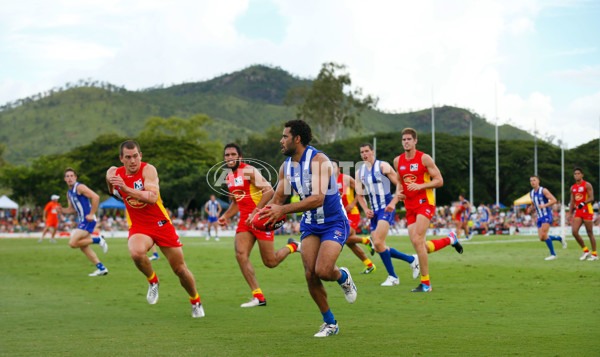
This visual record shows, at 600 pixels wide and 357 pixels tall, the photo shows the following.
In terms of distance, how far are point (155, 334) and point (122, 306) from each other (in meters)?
3.40

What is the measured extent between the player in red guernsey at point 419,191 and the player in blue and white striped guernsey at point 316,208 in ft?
15.5

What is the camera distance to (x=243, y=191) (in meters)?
12.5

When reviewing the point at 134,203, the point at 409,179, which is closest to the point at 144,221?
the point at 134,203

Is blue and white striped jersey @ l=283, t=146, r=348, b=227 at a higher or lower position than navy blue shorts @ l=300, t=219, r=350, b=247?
higher

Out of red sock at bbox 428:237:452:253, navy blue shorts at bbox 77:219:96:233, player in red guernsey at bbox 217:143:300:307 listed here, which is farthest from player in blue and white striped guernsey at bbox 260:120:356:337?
navy blue shorts at bbox 77:219:96:233

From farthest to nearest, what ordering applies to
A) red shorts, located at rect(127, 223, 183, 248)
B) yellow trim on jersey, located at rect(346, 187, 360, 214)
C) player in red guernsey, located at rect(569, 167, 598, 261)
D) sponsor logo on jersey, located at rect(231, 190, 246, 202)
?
player in red guernsey, located at rect(569, 167, 598, 261) < yellow trim on jersey, located at rect(346, 187, 360, 214) < sponsor logo on jersey, located at rect(231, 190, 246, 202) < red shorts, located at rect(127, 223, 183, 248)

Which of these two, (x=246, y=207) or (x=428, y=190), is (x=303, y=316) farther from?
(x=428, y=190)

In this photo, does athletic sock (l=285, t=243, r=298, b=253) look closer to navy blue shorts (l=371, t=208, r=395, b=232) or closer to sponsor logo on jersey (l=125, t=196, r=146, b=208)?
navy blue shorts (l=371, t=208, r=395, b=232)

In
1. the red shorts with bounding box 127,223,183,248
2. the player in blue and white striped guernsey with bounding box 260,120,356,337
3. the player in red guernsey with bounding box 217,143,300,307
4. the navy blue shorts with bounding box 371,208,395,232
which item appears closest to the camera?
the player in blue and white striped guernsey with bounding box 260,120,356,337

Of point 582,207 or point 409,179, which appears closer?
point 409,179

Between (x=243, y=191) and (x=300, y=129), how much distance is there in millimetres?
4461

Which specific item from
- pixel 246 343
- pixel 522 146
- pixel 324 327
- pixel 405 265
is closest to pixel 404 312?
pixel 324 327

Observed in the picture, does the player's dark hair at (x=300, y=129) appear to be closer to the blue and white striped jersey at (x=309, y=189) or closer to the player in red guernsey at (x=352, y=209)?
the blue and white striped jersey at (x=309, y=189)

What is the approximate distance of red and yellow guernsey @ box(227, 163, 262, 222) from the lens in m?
12.4
